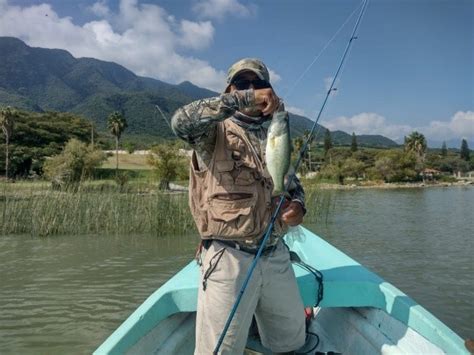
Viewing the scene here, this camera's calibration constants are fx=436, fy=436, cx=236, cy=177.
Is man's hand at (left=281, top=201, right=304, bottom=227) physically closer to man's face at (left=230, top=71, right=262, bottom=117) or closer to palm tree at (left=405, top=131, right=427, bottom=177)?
man's face at (left=230, top=71, right=262, bottom=117)

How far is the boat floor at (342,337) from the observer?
3.28m

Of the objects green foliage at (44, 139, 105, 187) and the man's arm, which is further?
green foliage at (44, 139, 105, 187)

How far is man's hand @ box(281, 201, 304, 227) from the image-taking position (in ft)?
9.30

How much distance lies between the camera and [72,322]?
23.7 ft

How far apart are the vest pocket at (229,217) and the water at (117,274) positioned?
4579 millimetres

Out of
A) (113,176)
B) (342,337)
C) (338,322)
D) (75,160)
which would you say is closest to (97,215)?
(338,322)

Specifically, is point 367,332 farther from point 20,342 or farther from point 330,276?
point 20,342

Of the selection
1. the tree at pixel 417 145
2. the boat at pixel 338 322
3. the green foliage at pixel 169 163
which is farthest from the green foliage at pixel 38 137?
the tree at pixel 417 145

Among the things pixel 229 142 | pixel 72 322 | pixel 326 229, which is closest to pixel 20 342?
pixel 72 322

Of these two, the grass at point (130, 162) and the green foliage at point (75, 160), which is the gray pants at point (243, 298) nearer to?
the green foliage at point (75, 160)

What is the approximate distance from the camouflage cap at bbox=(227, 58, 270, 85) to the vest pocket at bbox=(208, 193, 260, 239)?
814 mm

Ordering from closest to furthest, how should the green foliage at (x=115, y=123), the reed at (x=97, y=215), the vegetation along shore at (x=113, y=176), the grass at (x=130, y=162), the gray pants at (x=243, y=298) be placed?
the gray pants at (x=243, y=298) → the reed at (x=97, y=215) → the vegetation along shore at (x=113, y=176) → the green foliage at (x=115, y=123) → the grass at (x=130, y=162)

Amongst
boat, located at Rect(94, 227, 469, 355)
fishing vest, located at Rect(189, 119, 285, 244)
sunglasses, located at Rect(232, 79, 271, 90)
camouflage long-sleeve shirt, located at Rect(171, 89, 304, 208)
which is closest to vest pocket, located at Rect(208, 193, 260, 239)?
fishing vest, located at Rect(189, 119, 285, 244)

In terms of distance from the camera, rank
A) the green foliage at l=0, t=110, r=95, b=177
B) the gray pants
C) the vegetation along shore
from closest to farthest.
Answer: the gray pants, the vegetation along shore, the green foliage at l=0, t=110, r=95, b=177
